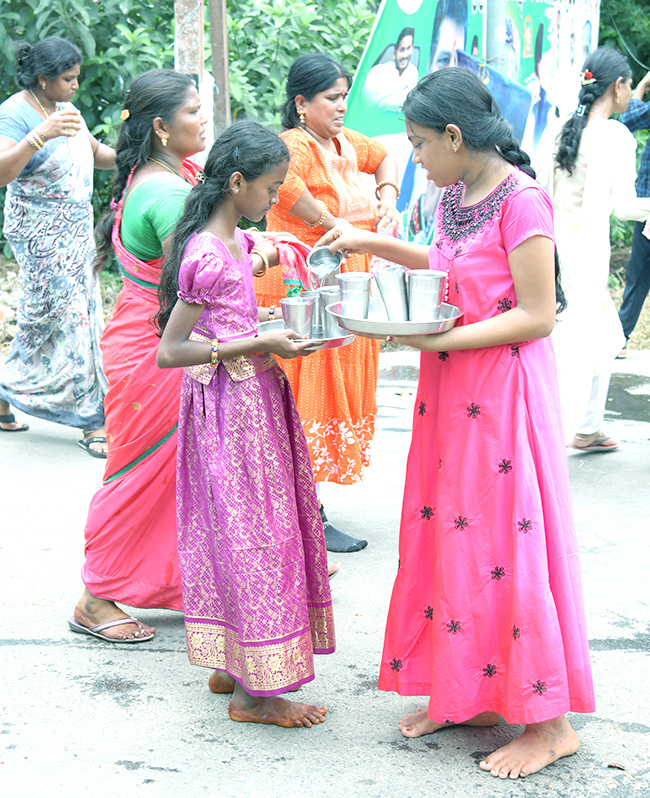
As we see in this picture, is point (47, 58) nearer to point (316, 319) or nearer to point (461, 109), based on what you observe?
point (316, 319)

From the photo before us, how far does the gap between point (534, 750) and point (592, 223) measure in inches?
128

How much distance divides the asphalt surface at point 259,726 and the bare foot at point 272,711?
0.03 metres

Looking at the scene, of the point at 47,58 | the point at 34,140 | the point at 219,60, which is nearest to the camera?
the point at 34,140

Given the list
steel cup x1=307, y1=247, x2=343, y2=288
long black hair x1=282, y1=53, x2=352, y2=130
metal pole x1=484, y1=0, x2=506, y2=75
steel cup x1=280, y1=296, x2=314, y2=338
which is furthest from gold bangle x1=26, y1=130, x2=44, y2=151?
metal pole x1=484, y1=0, x2=506, y2=75

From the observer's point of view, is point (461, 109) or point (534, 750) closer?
point (461, 109)

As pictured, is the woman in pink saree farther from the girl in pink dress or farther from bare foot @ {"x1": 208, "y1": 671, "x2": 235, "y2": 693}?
the girl in pink dress

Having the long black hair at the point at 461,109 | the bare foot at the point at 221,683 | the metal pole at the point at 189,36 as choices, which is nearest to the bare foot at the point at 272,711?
the bare foot at the point at 221,683

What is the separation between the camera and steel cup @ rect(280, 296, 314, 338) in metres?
2.76

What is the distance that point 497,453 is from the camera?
101 inches

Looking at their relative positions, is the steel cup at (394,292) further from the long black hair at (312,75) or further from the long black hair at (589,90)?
the long black hair at (589,90)

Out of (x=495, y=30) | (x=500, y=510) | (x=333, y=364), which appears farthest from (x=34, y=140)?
(x=500, y=510)

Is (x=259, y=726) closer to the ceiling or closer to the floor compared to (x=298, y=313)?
closer to the floor

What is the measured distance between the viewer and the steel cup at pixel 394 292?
2657mm

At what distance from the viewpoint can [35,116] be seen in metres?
5.14
